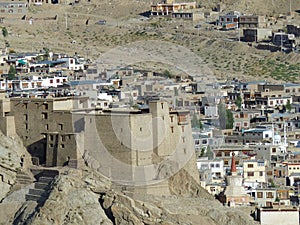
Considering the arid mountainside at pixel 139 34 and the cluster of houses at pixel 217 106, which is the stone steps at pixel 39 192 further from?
the arid mountainside at pixel 139 34

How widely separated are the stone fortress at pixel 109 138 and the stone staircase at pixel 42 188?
71cm

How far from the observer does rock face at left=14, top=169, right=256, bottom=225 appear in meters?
49.5

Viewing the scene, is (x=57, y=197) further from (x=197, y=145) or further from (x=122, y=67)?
(x=122, y=67)

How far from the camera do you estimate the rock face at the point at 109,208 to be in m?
49.5

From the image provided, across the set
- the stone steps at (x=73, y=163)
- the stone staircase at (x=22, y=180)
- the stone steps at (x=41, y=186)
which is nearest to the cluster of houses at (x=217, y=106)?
the stone staircase at (x=22, y=180)

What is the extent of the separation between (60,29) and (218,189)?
169 feet

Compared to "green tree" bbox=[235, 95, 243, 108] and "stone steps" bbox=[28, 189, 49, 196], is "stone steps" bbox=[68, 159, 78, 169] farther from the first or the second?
"green tree" bbox=[235, 95, 243, 108]

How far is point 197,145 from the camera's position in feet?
210

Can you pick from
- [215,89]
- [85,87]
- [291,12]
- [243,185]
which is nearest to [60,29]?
[291,12]

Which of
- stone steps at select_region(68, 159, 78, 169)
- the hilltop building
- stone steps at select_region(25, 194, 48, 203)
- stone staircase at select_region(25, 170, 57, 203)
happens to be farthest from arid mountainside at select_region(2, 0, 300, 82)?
stone steps at select_region(25, 194, 48, 203)

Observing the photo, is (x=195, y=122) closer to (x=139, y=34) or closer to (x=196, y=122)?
(x=196, y=122)

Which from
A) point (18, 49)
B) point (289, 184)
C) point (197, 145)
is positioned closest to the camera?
point (289, 184)

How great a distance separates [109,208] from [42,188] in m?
2.69

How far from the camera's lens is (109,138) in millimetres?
51375
